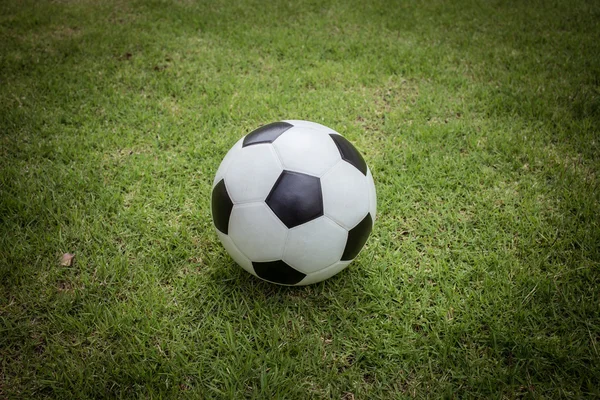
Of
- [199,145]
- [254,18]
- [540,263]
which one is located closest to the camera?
[540,263]

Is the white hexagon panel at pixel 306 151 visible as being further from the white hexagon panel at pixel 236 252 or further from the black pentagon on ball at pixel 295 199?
the white hexagon panel at pixel 236 252

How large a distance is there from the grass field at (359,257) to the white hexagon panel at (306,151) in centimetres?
74

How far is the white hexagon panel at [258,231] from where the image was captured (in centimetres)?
170

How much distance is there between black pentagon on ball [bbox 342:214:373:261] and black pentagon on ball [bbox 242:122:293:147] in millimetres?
602

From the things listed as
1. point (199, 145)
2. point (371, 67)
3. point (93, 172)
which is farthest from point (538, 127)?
point (93, 172)

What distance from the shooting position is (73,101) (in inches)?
137

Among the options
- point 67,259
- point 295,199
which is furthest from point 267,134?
point 67,259

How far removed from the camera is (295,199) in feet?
5.53

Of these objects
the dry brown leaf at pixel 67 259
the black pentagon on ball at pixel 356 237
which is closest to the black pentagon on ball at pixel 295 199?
the black pentagon on ball at pixel 356 237

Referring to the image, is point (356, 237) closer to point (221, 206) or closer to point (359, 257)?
point (359, 257)

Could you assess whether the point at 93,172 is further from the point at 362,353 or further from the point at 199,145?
the point at 362,353

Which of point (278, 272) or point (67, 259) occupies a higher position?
point (278, 272)

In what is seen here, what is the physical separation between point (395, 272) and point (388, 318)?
31 centimetres

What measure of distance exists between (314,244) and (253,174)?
0.43 meters
